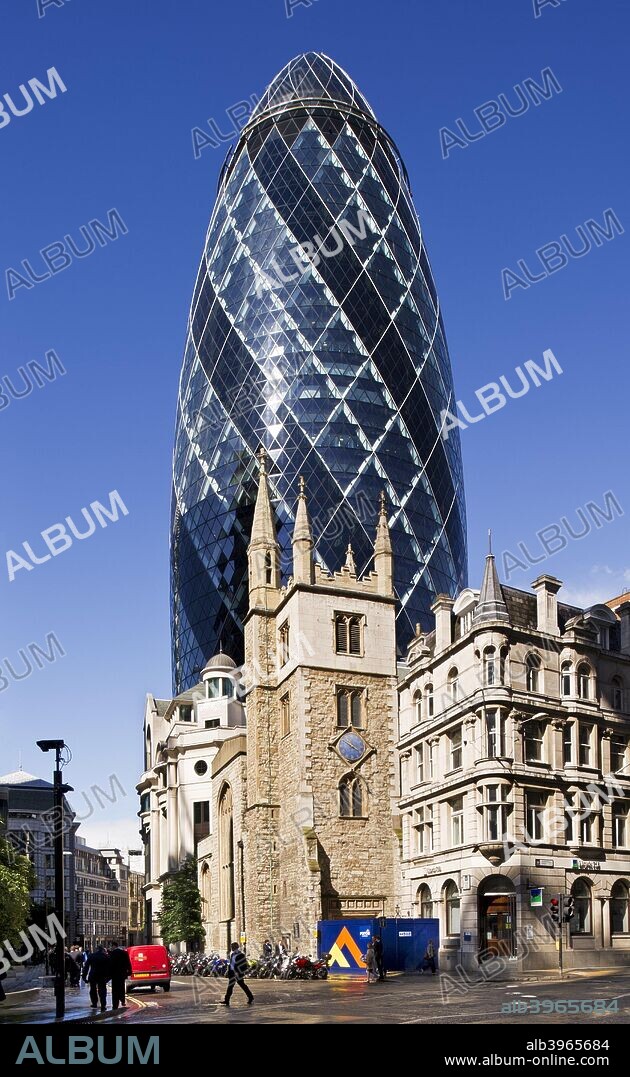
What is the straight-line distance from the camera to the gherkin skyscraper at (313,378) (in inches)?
3994

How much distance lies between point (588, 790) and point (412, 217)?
274 feet

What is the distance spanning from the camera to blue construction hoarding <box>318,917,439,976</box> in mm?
43250

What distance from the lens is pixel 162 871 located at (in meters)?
93.1

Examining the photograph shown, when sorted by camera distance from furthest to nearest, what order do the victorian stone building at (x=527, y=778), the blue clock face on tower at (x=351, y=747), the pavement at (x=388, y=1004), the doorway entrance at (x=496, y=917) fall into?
the blue clock face on tower at (x=351, y=747) < the victorian stone building at (x=527, y=778) < the doorway entrance at (x=496, y=917) < the pavement at (x=388, y=1004)

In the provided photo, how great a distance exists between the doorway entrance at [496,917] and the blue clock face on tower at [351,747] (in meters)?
12.9

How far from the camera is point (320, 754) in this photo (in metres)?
56.0

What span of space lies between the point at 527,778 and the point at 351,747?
13.5 metres

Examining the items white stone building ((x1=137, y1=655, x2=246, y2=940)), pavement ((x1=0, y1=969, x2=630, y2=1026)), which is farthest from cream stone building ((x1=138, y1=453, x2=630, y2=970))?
white stone building ((x1=137, y1=655, x2=246, y2=940))

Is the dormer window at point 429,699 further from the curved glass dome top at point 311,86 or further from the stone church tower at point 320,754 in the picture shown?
the curved glass dome top at point 311,86

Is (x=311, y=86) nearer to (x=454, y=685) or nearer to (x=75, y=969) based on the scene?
(x=454, y=685)

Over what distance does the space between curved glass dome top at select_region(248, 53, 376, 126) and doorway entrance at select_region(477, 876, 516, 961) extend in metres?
95.9

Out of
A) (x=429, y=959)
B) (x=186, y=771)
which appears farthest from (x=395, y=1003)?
(x=186, y=771)

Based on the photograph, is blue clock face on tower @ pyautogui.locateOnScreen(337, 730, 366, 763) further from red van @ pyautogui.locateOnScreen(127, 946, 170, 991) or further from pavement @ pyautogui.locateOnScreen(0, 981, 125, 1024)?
pavement @ pyautogui.locateOnScreen(0, 981, 125, 1024)

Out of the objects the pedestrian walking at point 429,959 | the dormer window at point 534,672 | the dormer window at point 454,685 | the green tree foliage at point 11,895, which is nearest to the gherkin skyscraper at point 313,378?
the dormer window at point 454,685
